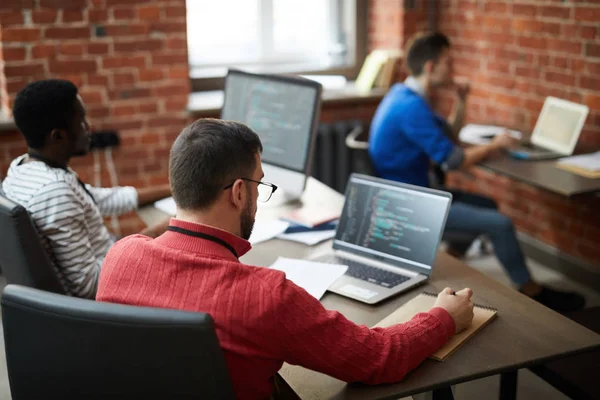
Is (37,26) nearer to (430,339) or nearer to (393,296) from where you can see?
(393,296)

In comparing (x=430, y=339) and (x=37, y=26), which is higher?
(x=37, y=26)

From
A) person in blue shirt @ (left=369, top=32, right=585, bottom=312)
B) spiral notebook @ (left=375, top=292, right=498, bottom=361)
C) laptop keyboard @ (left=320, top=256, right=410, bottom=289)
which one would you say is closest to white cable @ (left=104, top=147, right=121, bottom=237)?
person in blue shirt @ (left=369, top=32, right=585, bottom=312)

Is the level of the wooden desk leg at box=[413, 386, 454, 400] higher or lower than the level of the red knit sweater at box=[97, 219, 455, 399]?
lower

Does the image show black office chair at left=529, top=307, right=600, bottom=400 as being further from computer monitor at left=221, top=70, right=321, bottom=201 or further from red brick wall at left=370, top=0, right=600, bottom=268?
red brick wall at left=370, top=0, right=600, bottom=268

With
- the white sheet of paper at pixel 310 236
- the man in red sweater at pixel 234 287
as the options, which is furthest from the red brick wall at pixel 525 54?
the man in red sweater at pixel 234 287

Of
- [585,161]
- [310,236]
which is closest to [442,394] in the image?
[310,236]

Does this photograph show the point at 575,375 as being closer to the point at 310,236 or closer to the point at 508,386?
the point at 508,386

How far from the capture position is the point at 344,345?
1.48 m

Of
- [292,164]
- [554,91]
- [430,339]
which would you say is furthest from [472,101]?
[430,339]

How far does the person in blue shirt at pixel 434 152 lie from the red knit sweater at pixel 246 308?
6.12 feet

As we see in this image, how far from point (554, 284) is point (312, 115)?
1827mm

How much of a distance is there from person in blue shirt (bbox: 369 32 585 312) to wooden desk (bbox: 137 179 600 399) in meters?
1.19

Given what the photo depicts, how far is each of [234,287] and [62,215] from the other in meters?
0.94

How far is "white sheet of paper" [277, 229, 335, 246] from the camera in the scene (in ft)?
7.81
